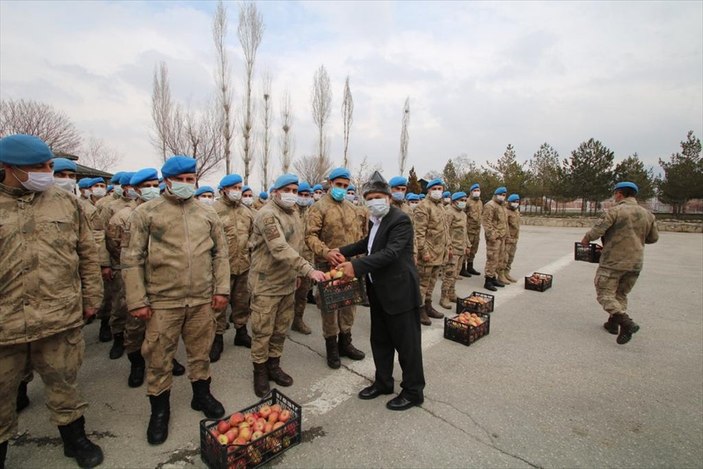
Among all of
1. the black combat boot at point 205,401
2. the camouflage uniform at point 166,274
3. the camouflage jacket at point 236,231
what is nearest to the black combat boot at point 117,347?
the camouflage jacket at point 236,231

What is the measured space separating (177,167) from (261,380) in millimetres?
2375

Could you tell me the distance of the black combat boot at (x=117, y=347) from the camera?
15.1 feet

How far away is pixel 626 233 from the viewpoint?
5379 mm

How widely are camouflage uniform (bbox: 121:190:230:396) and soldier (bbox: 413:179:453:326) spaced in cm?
398

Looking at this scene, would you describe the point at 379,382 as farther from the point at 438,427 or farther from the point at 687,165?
the point at 687,165

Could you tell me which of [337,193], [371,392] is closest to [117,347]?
[371,392]

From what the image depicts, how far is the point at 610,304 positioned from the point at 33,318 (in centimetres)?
690

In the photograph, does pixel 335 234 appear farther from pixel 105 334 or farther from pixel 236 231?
pixel 105 334

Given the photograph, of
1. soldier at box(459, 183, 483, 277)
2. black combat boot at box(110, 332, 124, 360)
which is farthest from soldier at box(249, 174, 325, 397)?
soldier at box(459, 183, 483, 277)

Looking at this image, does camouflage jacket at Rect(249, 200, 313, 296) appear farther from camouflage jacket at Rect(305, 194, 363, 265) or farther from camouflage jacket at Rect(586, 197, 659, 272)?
camouflage jacket at Rect(586, 197, 659, 272)

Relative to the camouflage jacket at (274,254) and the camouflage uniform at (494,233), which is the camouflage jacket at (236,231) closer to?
the camouflage jacket at (274,254)

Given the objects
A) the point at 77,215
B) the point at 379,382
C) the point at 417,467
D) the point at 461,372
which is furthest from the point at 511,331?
the point at 77,215

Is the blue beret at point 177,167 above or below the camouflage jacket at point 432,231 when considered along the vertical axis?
above

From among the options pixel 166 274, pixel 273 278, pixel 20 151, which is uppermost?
pixel 20 151
